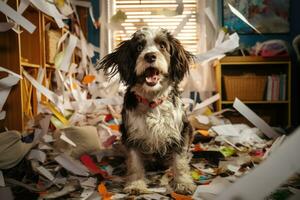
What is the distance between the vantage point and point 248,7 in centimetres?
431

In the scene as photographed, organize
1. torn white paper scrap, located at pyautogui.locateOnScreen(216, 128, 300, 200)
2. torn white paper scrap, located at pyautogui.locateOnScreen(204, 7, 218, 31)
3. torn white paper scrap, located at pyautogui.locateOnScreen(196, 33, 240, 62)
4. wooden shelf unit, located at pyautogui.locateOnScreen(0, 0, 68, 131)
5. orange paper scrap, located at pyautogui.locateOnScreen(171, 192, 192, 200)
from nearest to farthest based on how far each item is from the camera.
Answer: torn white paper scrap, located at pyautogui.locateOnScreen(216, 128, 300, 200) → orange paper scrap, located at pyautogui.locateOnScreen(171, 192, 192, 200) → wooden shelf unit, located at pyautogui.locateOnScreen(0, 0, 68, 131) → torn white paper scrap, located at pyautogui.locateOnScreen(196, 33, 240, 62) → torn white paper scrap, located at pyautogui.locateOnScreen(204, 7, 218, 31)

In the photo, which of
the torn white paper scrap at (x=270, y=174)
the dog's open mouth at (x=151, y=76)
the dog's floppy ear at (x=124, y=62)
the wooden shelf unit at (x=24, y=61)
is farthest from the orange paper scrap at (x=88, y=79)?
the torn white paper scrap at (x=270, y=174)

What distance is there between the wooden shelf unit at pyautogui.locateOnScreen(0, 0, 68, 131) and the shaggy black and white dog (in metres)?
1.03

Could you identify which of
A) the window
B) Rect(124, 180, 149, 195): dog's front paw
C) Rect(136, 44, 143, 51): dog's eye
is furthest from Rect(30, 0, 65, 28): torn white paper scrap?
the window

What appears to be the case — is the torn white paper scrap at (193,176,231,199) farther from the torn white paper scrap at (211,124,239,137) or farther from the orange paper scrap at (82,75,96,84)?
the orange paper scrap at (82,75,96,84)

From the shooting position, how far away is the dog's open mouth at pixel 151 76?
5.56 feet

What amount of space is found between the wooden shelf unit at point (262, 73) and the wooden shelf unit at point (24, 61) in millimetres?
2092

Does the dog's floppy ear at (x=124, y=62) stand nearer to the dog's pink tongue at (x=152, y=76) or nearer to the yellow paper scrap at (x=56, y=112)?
the dog's pink tongue at (x=152, y=76)

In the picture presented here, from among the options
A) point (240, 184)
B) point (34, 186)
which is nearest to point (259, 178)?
point (240, 184)

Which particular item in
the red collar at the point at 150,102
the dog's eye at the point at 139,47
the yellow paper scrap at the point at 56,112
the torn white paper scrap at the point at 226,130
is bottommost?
the torn white paper scrap at the point at 226,130

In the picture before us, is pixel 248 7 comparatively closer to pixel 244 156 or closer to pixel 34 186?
pixel 244 156

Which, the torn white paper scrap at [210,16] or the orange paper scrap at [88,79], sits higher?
the torn white paper scrap at [210,16]

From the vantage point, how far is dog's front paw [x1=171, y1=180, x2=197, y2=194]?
5.20 feet

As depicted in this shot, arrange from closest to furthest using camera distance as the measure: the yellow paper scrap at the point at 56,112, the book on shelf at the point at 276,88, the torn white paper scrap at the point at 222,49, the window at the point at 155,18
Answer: the yellow paper scrap at the point at 56,112, the torn white paper scrap at the point at 222,49, the book on shelf at the point at 276,88, the window at the point at 155,18
